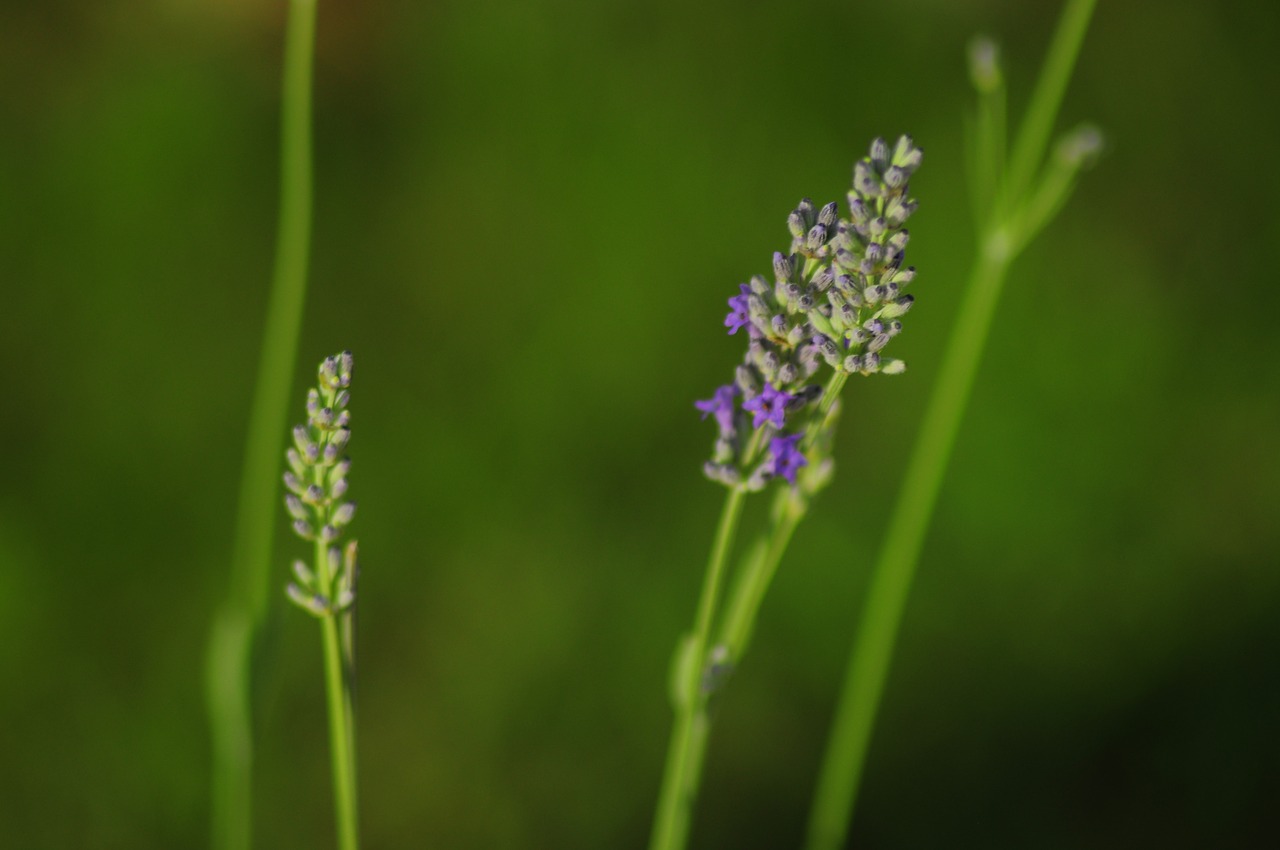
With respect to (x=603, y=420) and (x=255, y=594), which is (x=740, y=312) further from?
(x=603, y=420)

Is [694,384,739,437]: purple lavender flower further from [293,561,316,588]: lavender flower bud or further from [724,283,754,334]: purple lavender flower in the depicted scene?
[293,561,316,588]: lavender flower bud

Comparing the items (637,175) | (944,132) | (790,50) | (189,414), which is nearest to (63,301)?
(189,414)

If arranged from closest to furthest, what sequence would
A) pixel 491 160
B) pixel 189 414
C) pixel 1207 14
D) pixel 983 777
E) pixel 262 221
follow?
pixel 983 777
pixel 189 414
pixel 262 221
pixel 491 160
pixel 1207 14

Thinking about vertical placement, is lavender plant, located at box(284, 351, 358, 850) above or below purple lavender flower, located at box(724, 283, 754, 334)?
below

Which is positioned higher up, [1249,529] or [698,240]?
[698,240]

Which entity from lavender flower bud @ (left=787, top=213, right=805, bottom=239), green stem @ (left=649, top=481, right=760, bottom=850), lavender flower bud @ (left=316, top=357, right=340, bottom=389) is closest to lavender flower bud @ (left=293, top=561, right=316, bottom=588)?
lavender flower bud @ (left=316, top=357, right=340, bottom=389)

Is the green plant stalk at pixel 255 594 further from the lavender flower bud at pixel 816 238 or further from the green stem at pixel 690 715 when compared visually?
the lavender flower bud at pixel 816 238

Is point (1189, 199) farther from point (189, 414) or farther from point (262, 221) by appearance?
point (189, 414)

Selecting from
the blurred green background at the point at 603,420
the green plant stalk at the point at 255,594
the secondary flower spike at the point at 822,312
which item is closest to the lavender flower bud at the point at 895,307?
the secondary flower spike at the point at 822,312
